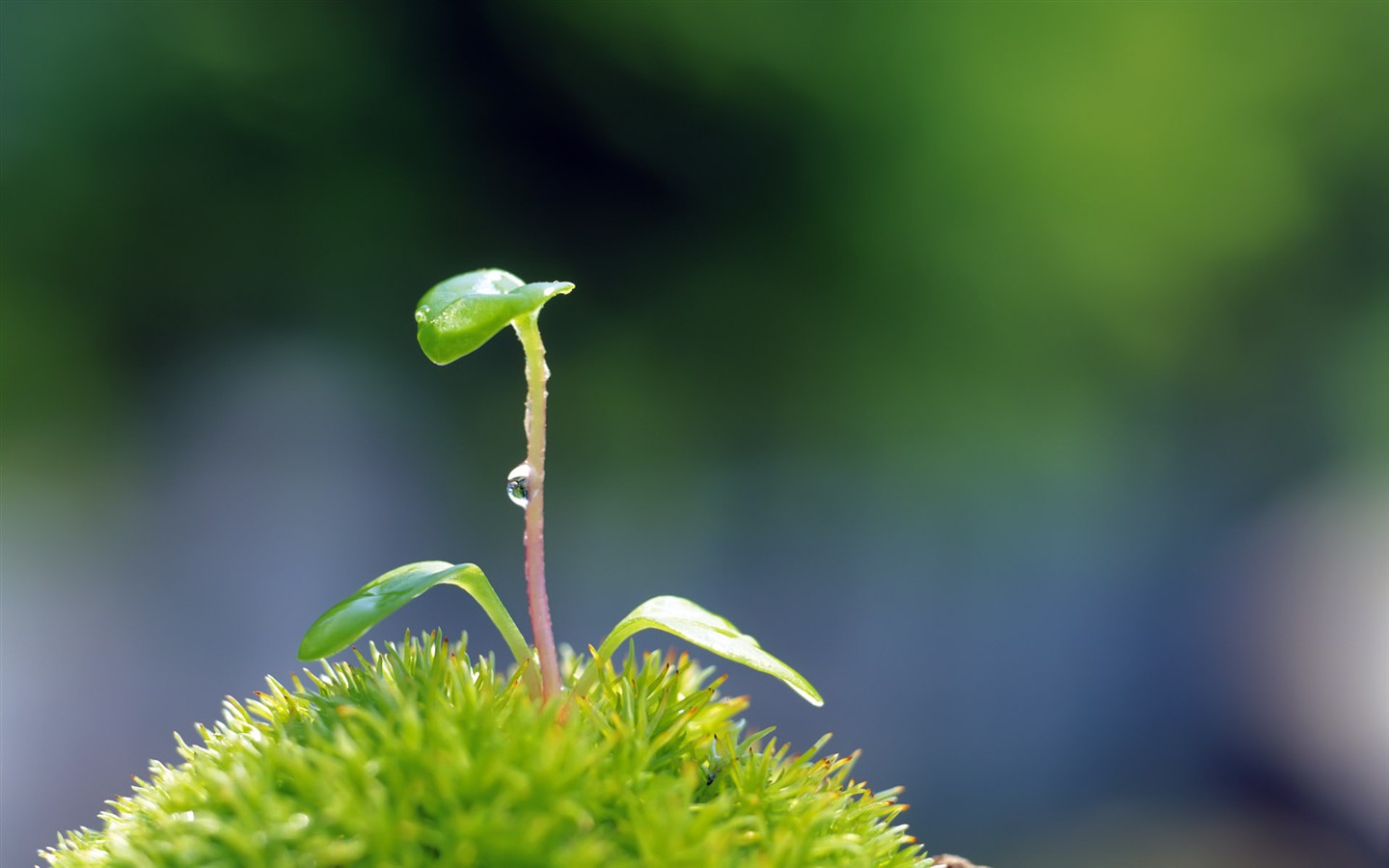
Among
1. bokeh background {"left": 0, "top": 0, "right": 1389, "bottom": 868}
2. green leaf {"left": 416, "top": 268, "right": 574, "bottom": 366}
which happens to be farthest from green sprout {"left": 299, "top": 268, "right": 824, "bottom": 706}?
bokeh background {"left": 0, "top": 0, "right": 1389, "bottom": 868}

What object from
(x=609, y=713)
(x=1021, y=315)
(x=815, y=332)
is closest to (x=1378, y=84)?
(x=1021, y=315)

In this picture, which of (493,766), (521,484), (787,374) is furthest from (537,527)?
(787,374)

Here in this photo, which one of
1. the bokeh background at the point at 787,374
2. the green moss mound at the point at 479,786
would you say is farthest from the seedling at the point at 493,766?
the bokeh background at the point at 787,374

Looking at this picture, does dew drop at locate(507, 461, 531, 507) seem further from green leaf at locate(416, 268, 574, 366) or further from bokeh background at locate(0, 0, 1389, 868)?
bokeh background at locate(0, 0, 1389, 868)

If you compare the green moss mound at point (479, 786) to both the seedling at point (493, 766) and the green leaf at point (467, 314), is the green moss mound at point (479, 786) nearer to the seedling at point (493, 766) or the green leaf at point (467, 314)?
the seedling at point (493, 766)

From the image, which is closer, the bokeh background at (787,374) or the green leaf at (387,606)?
the green leaf at (387,606)

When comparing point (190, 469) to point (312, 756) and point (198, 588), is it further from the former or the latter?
point (312, 756)
